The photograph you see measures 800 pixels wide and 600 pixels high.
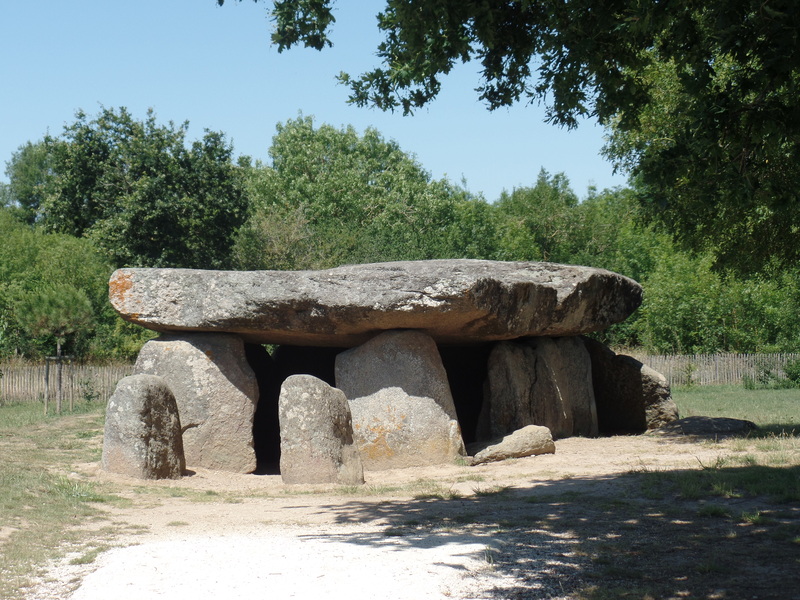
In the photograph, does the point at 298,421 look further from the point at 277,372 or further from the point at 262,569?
the point at 277,372

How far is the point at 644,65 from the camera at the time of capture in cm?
867

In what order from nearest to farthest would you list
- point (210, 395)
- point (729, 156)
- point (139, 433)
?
point (729, 156) → point (139, 433) → point (210, 395)

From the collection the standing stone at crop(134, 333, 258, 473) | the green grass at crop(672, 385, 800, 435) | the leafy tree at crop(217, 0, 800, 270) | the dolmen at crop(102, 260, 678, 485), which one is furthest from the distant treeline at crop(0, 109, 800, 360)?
the standing stone at crop(134, 333, 258, 473)

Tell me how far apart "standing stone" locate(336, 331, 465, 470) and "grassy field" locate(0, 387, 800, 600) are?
107 inches

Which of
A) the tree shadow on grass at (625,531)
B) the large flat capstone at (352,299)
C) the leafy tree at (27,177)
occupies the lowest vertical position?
the tree shadow on grass at (625,531)

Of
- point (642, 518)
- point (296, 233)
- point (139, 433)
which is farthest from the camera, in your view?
point (296, 233)

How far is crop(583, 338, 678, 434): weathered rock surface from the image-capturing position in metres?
14.2

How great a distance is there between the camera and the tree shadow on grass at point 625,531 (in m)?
5.14

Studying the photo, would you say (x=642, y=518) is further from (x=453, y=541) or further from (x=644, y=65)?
(x=644, y=65)

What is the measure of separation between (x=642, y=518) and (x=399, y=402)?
459 centimetres

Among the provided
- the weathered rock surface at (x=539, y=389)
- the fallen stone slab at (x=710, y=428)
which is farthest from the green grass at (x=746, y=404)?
the weathered rock surface at (x=539, y=389)

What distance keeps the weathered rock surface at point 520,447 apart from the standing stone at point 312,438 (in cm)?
167

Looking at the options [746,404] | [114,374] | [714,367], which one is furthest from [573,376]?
[714,367]

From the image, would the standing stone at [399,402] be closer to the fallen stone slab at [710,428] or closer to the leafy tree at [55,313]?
the fallen stone slab at [710,428]
